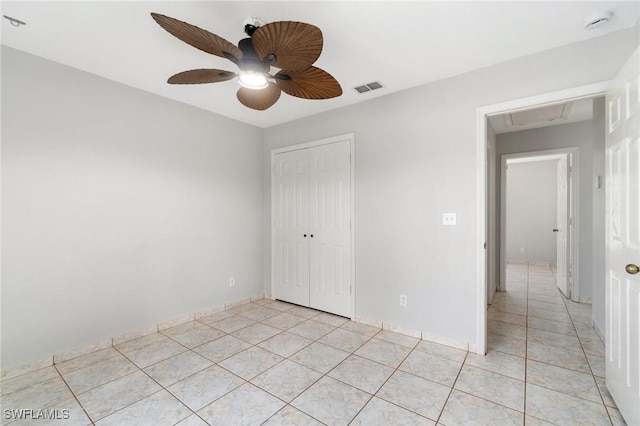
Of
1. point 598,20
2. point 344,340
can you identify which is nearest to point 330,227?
point 344,340

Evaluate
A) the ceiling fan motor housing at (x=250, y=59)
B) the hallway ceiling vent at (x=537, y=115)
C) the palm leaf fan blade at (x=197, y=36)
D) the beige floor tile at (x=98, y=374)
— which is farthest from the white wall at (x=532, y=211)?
the beige floor tile at (x=98, y=374)

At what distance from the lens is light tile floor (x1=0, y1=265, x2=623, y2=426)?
5.60 ft

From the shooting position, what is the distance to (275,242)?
157 inches

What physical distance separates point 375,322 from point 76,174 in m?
3.16

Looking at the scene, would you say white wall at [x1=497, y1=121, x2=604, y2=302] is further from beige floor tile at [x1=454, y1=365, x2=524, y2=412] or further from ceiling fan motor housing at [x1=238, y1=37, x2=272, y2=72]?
ceiling fan motor housing at [x1=238, y1=37, x2=272, y2=72]

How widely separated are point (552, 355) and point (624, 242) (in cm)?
132

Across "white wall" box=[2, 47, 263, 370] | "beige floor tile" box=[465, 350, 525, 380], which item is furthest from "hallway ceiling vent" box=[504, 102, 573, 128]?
"white wall" box=[2, 47, 263, 370]

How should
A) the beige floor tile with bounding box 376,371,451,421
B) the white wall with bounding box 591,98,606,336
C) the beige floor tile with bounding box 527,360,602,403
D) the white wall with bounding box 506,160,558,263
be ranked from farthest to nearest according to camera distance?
the white wall with bounding box 506,160,558,263, the white wall with bounding box 591,98,606,336, the beige floor tile with bounding box 527,360,602,403, the beige floor tile with bounding box 376,371,451,421

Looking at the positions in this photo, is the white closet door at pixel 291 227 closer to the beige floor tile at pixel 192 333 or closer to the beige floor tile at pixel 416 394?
the beige floor tile at pixel 192 333

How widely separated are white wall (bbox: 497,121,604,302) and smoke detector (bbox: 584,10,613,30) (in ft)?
7.62

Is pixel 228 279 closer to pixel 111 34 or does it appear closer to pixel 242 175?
pixel 242 175

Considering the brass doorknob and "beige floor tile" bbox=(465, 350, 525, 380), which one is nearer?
the brass doorknob

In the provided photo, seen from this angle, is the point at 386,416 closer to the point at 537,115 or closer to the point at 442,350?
the point at 442,350

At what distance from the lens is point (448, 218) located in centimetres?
258
